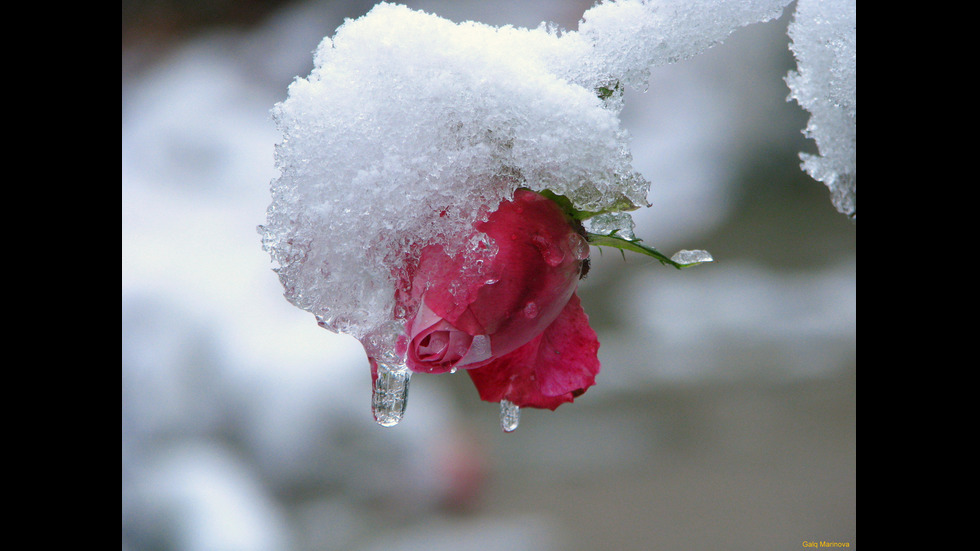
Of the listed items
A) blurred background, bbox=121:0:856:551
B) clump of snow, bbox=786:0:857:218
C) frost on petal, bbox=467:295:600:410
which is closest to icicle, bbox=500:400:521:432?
frost on petal, bbox=467:295:600:410

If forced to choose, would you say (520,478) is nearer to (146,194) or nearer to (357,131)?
(146,194)

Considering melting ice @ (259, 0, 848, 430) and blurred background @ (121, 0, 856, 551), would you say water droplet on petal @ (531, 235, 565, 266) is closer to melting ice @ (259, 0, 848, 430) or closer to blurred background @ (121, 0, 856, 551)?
melting ice @ (259, 0, 848, 430)

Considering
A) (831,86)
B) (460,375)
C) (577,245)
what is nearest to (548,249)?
(577,245)

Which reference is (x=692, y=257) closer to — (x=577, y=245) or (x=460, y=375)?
(x=577, y=245)

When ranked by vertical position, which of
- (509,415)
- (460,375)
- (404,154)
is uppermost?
(404,154)

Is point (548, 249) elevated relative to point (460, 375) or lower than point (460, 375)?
elevated

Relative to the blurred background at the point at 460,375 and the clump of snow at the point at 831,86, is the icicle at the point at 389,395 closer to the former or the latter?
the clump of snow at the point at 831,86
